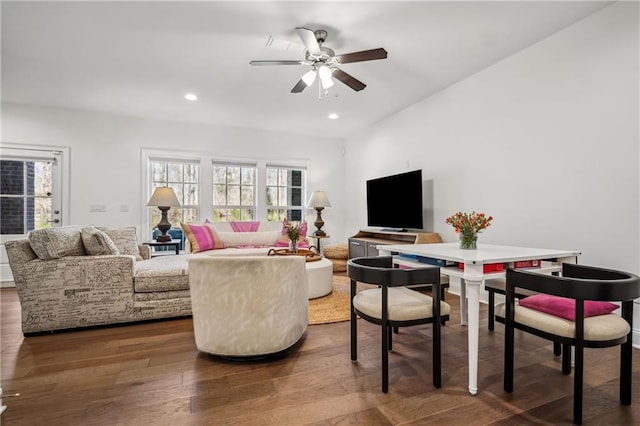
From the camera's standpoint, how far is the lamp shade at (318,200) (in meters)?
5.61

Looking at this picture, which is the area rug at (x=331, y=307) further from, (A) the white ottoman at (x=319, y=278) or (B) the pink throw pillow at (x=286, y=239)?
(B) the pink throw pillow at (x=286, y=239)

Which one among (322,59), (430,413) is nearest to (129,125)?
(322,59)

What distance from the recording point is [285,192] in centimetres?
604

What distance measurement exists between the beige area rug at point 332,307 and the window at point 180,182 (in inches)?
118

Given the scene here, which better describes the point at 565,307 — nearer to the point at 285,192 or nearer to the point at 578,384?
the point at 578,384

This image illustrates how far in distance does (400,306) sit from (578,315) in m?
0.78

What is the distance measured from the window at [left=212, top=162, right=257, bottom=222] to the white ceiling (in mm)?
1415

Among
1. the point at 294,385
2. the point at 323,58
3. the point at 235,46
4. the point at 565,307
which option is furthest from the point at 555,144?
Answer: the point at 235,46

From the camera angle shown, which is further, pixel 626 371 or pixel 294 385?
pixel 294 385

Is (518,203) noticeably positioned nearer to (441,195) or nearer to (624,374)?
(441,195)

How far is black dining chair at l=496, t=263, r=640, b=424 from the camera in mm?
1346

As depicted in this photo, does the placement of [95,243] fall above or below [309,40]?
below

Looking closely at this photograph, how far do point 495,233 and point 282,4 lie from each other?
117 inches

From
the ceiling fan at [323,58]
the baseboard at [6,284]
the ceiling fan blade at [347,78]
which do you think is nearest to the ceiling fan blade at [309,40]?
the ceiling fan at [323,58]
